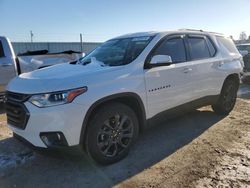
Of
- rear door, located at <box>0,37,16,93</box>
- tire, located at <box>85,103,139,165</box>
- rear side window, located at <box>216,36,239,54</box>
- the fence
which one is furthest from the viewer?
the fence

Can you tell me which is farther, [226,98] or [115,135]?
[226,98]

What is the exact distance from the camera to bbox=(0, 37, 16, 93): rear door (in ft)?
24.1

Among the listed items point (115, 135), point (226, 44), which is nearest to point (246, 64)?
point (226, 44)

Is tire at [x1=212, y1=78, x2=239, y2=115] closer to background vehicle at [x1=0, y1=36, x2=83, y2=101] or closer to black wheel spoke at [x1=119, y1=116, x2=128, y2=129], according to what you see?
black wheel spoke at [x1=119, y1=116, x2=128, y2=129]

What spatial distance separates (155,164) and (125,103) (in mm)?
959

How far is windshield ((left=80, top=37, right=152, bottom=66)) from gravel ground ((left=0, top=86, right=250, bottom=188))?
4.72ft

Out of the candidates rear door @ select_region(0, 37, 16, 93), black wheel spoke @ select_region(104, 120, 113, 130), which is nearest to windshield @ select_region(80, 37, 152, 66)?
black wheel spoke @ select_region(104, 120, 113, 130)

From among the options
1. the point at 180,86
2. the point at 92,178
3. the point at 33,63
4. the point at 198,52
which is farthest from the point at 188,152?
the point at 33,63

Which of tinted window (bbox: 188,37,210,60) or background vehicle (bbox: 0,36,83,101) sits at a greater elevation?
tinted window (bbox: 188,37,210,60)

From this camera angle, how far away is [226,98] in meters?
6.27

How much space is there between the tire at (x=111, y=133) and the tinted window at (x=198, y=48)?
1908mm

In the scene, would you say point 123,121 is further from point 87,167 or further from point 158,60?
point 158,60

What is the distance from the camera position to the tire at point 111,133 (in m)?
3.67

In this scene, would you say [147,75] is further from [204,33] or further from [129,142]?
[204,33]
